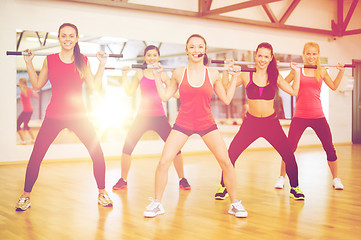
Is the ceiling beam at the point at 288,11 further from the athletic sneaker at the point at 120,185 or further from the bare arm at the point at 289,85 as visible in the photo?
the athletic sneaker at the point at 120,185

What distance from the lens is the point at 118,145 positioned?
750 centimetres

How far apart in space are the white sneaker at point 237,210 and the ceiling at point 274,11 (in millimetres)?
4690

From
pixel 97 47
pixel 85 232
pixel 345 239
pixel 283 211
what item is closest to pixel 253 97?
pixel 283 211

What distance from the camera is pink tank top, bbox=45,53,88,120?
3.44 meters

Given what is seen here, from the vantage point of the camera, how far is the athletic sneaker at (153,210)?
3.31 metres

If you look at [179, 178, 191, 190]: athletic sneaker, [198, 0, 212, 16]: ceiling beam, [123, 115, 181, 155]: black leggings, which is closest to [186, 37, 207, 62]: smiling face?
[123, 115, 181, 155]: black leggings

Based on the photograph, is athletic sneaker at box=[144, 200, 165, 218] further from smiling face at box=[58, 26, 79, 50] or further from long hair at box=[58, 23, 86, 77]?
smiling face at box=[58, 26, 79, 50]

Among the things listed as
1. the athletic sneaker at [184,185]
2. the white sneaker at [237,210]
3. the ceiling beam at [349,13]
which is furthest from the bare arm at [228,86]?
the ceiling beam at [349,13]

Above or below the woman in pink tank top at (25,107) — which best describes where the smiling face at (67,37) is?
above

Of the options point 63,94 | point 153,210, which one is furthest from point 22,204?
point 153,210

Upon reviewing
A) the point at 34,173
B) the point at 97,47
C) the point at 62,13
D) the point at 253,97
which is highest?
the point at 62,13

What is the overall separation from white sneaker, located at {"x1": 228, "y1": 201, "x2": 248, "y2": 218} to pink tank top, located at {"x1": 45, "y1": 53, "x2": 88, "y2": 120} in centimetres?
141

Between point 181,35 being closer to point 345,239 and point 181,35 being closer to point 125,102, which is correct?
point 125,102

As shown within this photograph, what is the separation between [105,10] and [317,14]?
17.0ft
